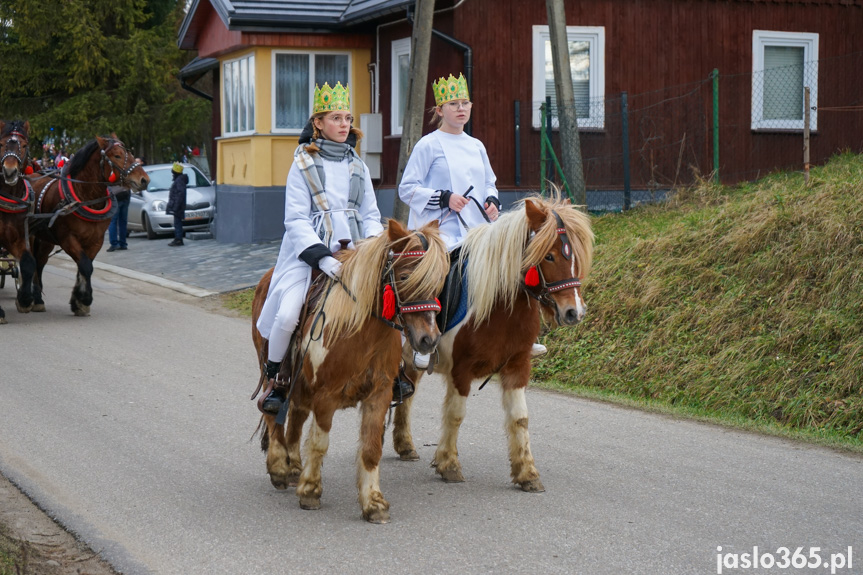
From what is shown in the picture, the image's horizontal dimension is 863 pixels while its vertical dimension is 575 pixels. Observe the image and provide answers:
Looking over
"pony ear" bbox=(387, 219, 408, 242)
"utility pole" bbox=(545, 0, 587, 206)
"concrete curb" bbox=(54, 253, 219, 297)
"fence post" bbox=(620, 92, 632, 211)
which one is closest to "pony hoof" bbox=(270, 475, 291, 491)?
"pony ear" bbox=(387, 219, 408, 242)

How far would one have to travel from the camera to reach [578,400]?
8852mm

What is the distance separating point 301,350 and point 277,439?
70 centimetres

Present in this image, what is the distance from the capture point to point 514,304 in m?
5.97

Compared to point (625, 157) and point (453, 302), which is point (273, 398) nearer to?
point (453, 302)

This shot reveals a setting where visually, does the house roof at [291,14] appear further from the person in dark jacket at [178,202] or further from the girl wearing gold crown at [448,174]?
the girl wearing gold crown at [448,174]

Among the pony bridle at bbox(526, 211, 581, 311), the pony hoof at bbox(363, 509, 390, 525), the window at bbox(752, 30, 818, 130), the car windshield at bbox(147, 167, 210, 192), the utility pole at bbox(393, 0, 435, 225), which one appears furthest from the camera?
the car windshield at bbox(147, 167, 210, 192)

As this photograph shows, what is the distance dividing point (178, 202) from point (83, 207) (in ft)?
33.0

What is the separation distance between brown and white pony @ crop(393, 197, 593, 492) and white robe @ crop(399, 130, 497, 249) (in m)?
0.76

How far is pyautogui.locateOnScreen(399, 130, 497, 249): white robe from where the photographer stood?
698cm

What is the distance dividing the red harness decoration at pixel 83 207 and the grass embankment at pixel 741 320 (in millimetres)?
6179

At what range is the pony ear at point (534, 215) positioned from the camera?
5743mm

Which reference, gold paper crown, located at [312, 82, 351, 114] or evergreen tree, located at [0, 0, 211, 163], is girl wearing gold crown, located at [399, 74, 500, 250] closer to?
gold paper crown, located at [312, 82, 351, 114]

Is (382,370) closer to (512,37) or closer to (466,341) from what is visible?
(466,341)

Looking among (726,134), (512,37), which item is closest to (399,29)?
(512,37)
